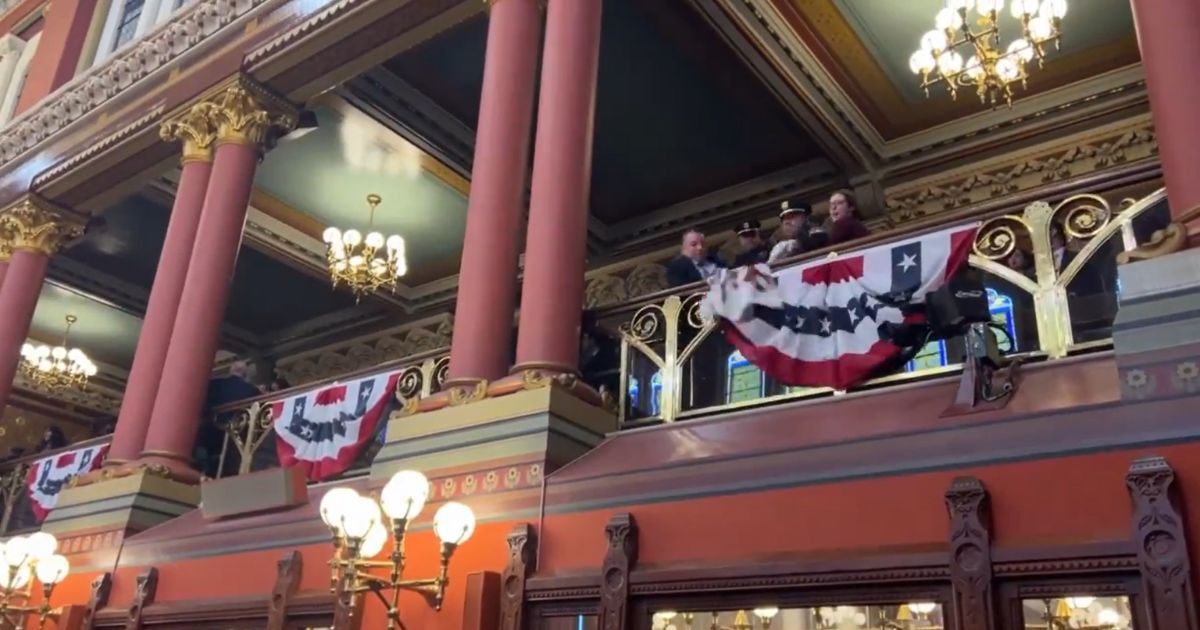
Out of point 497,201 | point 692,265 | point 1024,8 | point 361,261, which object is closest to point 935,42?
point 1024,8

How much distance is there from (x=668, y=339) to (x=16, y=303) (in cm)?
901

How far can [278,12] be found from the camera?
9781mm

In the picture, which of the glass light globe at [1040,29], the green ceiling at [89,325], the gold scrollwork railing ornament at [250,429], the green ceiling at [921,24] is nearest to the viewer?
the glass light globe at [1040,29]

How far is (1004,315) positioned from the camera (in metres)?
6.62

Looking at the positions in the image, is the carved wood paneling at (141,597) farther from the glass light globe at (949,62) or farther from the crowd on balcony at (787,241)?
the glass light globe at (949,62)

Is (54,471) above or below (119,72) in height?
below

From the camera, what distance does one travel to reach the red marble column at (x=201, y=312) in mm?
8633

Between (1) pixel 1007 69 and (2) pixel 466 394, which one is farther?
(1) pixel 1007 69

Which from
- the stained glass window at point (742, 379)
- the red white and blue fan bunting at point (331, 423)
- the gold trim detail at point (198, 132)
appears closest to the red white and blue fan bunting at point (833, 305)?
the stained glass window at point (742, 379)

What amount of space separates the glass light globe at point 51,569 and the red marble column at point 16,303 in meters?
4.66

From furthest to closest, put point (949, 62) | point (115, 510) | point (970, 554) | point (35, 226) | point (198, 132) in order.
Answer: point (35, 226) → point (198, 132) → point (115, 510) → point (949, 62) → point (970, 554)

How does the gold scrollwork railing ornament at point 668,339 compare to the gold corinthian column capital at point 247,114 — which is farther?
the gold corinthian column capital at point 247,114

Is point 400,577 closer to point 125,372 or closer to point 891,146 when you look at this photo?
point 891,146

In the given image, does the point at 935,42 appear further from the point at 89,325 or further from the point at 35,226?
the point at 89,325
